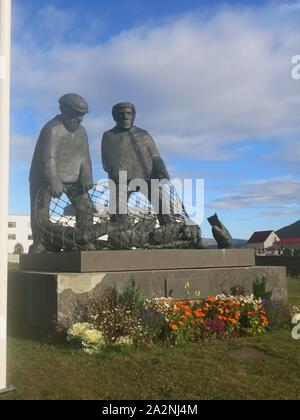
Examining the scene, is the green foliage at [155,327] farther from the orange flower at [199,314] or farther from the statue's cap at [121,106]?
the statue's cap at [121,106]

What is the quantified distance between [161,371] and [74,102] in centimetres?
567

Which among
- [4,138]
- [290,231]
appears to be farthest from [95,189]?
[290,231]

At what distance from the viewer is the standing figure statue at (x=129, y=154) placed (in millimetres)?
9500

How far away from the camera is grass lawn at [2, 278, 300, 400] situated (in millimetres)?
4199

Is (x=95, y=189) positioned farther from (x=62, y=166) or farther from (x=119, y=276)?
(x=119, y=276)

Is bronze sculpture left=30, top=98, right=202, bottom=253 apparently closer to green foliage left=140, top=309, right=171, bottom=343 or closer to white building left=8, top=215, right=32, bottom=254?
green foliage left=140, top=309, right=171, bottom=343

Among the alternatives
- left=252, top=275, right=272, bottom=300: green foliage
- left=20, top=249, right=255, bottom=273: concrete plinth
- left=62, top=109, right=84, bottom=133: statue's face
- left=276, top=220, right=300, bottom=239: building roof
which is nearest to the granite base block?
left=20, top=249, right=255, bottom=273: concrete plinth

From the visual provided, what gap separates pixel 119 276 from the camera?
702 cm

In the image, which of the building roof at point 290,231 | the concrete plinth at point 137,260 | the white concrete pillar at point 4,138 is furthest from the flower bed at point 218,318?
the building roof at point 290,231

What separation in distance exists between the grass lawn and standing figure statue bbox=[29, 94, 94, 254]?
2928 millimetres

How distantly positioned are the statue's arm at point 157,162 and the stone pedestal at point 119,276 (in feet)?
7.28

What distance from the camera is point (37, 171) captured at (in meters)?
8.84

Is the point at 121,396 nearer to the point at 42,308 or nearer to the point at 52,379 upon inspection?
the point at 52,379
